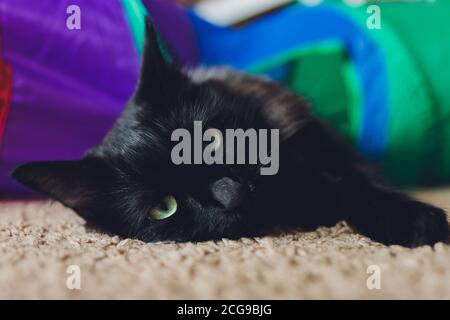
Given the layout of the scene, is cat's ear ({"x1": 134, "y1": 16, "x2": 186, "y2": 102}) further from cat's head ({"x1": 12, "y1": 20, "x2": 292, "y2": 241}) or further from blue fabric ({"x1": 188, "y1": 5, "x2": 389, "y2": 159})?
blue fabric ({"x1": 188, "y1": 5, "x2": 389, "y2": 159})

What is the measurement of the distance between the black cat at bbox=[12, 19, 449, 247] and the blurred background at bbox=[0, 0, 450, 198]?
13.6 inches

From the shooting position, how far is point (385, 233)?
91 cm

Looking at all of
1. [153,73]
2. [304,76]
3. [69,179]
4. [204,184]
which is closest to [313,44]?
[304,76]

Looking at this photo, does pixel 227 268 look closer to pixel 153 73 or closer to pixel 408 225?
pixel 408 225

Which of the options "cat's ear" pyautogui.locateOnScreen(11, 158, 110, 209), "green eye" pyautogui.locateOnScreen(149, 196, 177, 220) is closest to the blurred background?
"cat's ear" pyautogui.locateOnScreen(11, 158, 110, 209)

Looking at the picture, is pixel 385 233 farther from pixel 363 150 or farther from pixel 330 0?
pixel 330 0

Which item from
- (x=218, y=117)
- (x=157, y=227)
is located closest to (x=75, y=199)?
(x=157, y=227)

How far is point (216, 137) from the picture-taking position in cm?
100

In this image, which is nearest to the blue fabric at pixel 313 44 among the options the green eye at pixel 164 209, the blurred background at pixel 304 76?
the blurred background at pixel 304 76

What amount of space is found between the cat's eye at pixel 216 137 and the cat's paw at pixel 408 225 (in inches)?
14.8

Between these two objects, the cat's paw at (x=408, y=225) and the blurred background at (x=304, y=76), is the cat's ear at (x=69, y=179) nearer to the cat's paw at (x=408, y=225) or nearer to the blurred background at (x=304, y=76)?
the blurred background at (x=304, y=76)

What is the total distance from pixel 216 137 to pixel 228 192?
0.16 m

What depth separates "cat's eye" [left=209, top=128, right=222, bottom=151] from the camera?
97cm

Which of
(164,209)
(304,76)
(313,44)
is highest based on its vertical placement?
(313,44)
